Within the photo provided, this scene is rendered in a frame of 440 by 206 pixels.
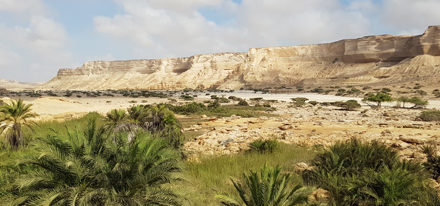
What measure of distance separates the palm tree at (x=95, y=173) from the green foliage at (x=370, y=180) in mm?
2639

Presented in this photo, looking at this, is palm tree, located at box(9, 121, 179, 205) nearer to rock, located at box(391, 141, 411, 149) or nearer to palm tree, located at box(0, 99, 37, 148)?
palm tree, located at box(0, 99, 37, 148)

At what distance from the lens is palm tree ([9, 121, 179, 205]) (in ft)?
10.6

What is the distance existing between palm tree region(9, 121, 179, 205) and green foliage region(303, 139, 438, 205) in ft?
8.66

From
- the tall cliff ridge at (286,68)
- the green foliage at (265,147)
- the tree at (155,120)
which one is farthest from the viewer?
the tall cliff ridge at (286,68)

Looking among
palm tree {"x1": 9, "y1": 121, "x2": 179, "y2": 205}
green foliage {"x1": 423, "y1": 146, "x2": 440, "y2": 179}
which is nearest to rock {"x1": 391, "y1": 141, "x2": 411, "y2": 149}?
green foliage {"x1": 423, "y1": 146, "x2": 440, "y2": 179}

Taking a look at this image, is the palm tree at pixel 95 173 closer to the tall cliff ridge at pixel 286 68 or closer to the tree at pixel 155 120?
the tree at pixel 155 120

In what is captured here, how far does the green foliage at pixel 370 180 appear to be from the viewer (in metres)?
3.93

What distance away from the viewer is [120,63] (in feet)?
355

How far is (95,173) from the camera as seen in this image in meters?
3.52

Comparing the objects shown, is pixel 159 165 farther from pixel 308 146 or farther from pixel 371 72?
pixel 371 72

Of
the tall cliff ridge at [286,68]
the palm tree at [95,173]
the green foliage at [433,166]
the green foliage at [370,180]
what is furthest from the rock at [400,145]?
the tall cliff ridge at [286,68]

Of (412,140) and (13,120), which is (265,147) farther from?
(13,120)

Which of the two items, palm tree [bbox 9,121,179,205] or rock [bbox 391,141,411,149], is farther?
rock [bbox 391,141,411,149]

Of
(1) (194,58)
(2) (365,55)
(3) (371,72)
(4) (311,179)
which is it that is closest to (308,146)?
(4) (311,179)
